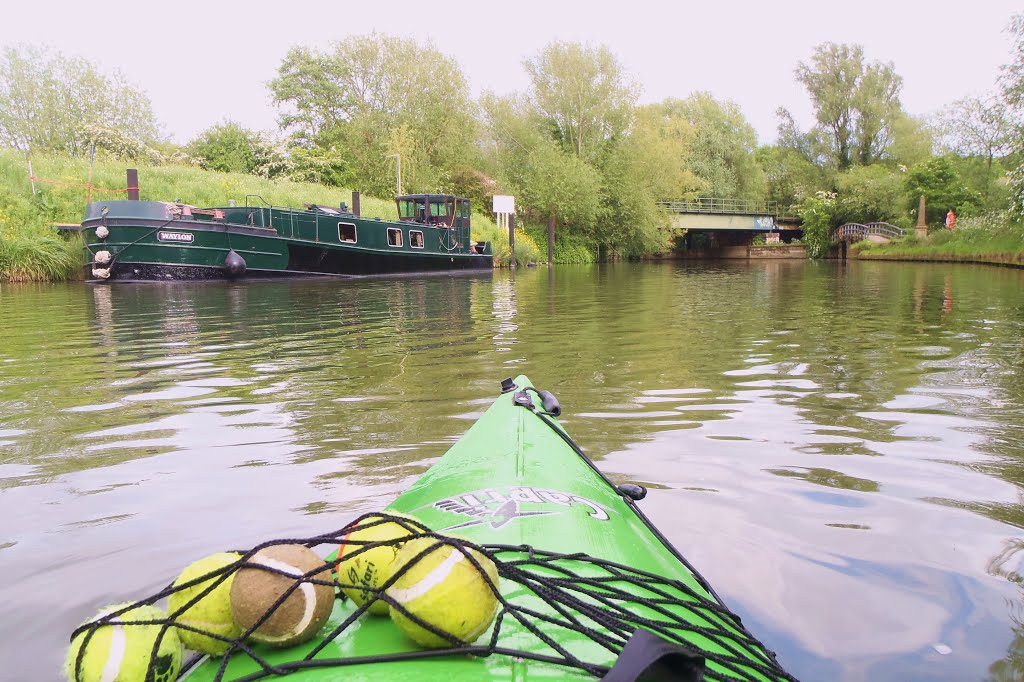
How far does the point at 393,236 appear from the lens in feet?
70.9

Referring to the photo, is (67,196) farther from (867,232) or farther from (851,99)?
(851,99)

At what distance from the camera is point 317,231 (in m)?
19.9

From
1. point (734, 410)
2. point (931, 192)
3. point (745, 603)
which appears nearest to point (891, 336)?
point (734, 410)

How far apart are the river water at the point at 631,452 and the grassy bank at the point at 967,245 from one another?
16643 millimetres

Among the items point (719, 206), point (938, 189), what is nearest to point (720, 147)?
point (719, 206)

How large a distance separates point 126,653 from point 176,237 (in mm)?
18685

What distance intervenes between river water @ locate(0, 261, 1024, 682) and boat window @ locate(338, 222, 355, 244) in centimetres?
1097

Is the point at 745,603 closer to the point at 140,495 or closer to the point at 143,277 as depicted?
the point at 140,495

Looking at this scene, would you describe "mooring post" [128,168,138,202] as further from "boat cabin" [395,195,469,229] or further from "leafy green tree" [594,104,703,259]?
"leafy green tree" [594,104,703,259]

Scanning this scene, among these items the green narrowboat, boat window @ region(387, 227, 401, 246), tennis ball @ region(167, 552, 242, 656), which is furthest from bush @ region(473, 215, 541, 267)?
tennis ball @ region(167, 552, 242, 656)

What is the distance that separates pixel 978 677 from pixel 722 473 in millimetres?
1730

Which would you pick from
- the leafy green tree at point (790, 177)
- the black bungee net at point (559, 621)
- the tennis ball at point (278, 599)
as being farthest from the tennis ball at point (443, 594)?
the leafy green tree at point (790, 177)

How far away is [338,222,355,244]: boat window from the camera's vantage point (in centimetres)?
2030

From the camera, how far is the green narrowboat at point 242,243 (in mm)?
17812
